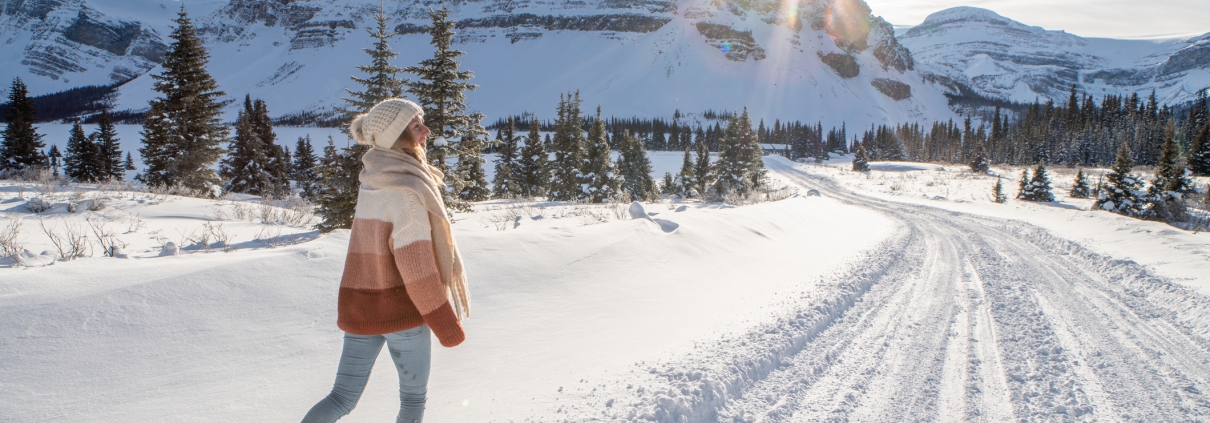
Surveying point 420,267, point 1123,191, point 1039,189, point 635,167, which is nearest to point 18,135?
point 635,167

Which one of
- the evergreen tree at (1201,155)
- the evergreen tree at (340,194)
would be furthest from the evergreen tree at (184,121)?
the evergreen tree at (1201,155)

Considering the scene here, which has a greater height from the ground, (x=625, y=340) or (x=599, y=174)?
(x=599, y=174)

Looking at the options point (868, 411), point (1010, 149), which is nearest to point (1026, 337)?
point (868, 411)

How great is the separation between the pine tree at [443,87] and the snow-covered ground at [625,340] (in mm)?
8684

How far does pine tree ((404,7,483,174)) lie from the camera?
48.6 ft

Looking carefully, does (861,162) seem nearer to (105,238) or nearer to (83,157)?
(105,238)

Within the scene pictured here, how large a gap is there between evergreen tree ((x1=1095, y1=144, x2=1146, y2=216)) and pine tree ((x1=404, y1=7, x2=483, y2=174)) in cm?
2602

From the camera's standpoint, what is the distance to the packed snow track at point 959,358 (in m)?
3.57

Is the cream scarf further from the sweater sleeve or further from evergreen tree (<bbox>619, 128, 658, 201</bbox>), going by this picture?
evergreen tree (<bbox>619, 128, 658, 201</bbox>)

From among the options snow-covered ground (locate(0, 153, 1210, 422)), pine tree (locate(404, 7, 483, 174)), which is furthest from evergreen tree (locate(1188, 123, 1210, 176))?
pine tree (locate(404, 7, 483, 174))

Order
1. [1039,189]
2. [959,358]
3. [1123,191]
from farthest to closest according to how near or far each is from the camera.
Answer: [1039,189], [1123,191], [959,358]

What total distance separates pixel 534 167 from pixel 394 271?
3378cm

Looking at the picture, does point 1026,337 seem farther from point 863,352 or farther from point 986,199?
point 986,199

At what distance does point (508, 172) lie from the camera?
33.4 metres
